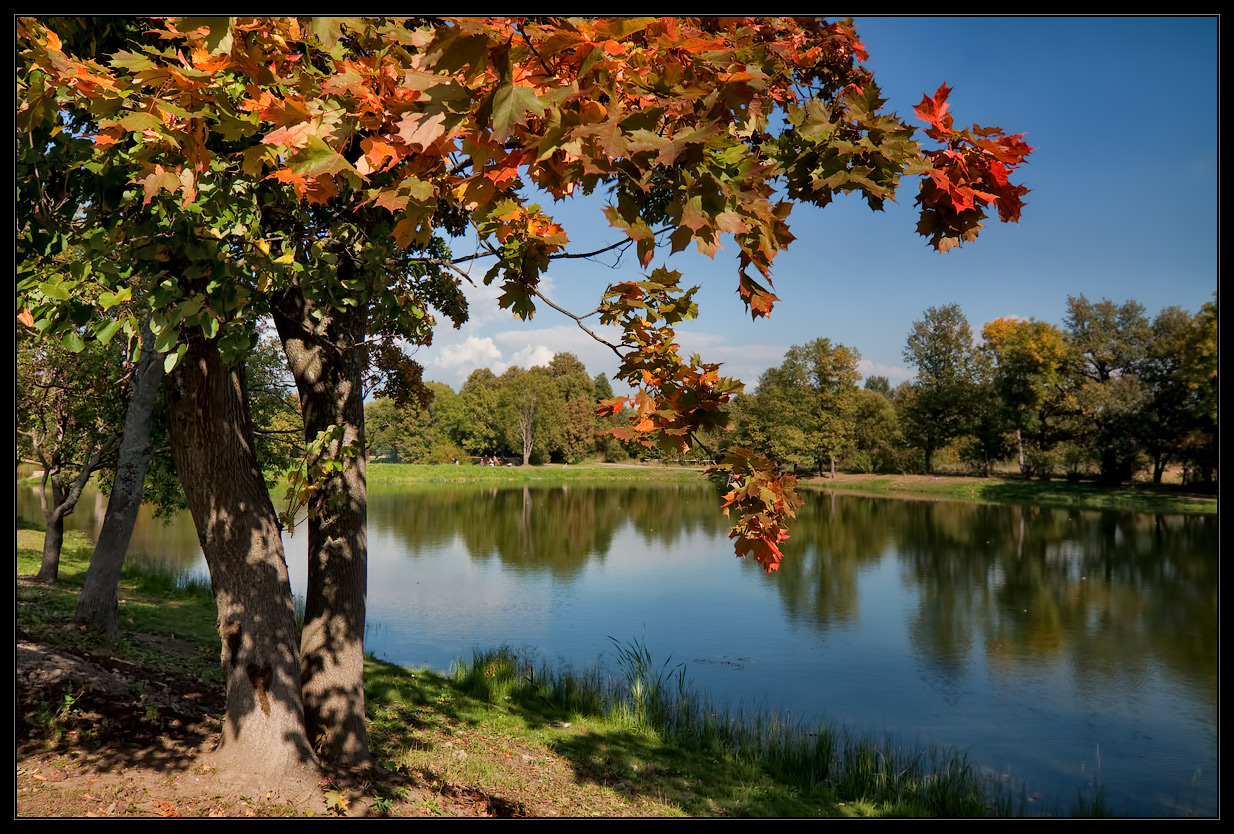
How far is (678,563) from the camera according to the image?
21.3 m

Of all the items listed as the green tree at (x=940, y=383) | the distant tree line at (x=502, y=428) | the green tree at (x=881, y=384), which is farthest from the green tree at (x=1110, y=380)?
the green tree at (x=881, y=384)

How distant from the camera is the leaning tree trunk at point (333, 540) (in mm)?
5074

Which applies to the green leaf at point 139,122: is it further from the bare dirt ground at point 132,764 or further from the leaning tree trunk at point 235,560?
the bare dirt ground at point 132,764

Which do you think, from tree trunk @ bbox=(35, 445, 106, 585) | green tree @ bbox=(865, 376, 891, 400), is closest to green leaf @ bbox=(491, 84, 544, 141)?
tree trunk @ bbox=(35, 445, 106, 585)

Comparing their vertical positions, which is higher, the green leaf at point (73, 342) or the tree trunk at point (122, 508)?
the green leaf at point (73, 342)

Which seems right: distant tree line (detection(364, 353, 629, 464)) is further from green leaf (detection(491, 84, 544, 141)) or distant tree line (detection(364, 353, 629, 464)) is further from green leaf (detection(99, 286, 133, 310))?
green leaf (detection(491, 84, 544, 141))

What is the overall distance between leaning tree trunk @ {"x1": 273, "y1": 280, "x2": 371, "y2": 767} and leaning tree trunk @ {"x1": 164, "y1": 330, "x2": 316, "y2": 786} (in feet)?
1.33

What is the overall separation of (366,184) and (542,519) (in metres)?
27.6

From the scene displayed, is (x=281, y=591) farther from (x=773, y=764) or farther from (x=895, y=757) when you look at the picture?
(x=895, y=757)

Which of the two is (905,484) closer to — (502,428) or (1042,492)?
(1042,492)

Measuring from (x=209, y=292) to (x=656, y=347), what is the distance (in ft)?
6.50

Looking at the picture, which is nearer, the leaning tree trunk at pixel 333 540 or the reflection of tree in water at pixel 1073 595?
the leaning tree trunk at pixel 333 540

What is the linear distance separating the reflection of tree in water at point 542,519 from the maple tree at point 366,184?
1458 centimetres

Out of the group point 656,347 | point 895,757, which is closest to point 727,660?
point 895,757
